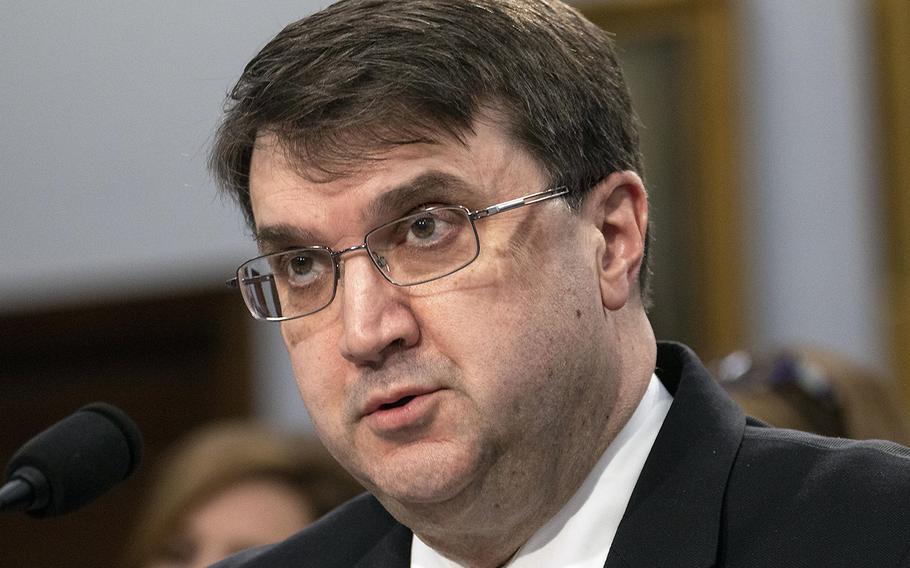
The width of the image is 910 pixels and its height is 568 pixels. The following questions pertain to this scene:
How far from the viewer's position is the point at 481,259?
194cm

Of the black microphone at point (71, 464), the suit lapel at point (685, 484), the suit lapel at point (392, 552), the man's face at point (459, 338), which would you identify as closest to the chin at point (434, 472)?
the man's face at point (459, 338)

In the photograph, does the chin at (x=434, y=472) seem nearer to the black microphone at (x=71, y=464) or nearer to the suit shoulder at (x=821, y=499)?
the suit shoulder at (x=821, y=499)

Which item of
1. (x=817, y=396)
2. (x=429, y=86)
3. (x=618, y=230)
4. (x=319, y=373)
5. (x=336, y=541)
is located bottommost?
(x=817, y=396)

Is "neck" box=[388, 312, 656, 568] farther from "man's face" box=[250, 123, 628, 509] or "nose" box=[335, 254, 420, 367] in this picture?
"nose" box=[335, 254, 420, 367]

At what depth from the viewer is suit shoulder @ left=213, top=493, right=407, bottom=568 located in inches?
90.9

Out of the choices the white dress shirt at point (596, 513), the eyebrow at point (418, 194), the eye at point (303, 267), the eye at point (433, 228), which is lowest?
the white dress shirt at point (596, 513)

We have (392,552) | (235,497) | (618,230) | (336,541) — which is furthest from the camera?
(235,497)

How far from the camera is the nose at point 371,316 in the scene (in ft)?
6.19

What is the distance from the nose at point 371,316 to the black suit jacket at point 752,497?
0.42 metres

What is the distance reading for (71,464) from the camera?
2059 mm

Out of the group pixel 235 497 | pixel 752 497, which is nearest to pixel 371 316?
pixel 752 497

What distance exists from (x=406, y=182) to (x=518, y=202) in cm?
17

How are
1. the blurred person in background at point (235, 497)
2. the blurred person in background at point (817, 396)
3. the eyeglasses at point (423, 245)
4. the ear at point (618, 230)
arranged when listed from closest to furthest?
the eyeglasses at point (423, 245) < the ear at point (618, 230) < the blurred person in background at point (817, 396) < the blurred person in background at point (235, 497)

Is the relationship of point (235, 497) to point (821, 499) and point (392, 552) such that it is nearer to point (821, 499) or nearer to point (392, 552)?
point (392, 552)
